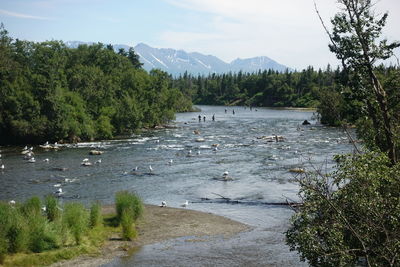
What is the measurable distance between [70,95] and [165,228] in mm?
56928

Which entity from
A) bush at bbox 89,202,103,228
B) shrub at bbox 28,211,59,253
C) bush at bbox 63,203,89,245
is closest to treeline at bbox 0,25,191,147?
bush at bbox 89,202,103,228

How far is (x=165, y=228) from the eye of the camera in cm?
2897

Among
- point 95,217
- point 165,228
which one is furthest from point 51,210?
point 165,228

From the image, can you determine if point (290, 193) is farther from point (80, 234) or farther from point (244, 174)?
point (80, 234)

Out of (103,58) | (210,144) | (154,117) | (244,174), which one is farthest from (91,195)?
(103,58)

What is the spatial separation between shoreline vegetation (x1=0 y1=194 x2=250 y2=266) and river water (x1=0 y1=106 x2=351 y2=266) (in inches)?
58.2

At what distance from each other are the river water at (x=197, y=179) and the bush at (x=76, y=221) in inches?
118

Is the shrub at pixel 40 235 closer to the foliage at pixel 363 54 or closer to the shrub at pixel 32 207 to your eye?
the shrub at pixel 32 207

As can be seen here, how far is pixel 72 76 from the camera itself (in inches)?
3398

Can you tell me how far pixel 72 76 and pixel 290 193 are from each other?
6185cm

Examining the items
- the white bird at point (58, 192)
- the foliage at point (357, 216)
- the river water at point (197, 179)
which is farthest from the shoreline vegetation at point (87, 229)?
the foliage at point (357, 216)

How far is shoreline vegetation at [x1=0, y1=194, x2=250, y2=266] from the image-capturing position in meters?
21.8

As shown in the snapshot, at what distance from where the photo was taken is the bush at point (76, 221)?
79.2 feet

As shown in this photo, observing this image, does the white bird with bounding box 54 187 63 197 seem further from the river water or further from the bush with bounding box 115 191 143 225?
the bush with bounding box 115 191 143 225
